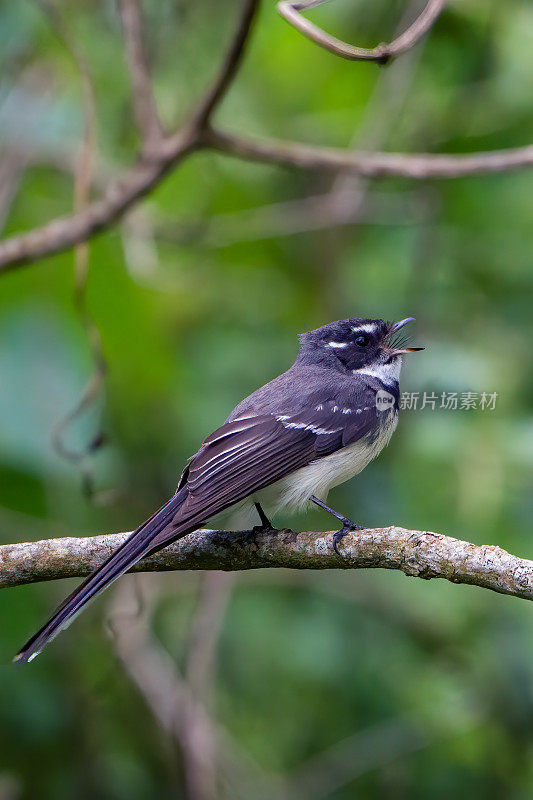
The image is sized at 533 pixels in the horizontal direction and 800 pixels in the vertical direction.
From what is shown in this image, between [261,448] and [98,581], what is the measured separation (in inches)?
31.3

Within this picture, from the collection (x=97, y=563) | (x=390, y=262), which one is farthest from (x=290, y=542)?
(x=390, y=262)

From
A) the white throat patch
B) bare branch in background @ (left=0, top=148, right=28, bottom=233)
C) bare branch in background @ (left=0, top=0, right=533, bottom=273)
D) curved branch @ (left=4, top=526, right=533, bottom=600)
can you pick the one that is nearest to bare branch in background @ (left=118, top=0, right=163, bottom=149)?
bare branch in background @ (left=0, top=0, right=533, bottom=273)

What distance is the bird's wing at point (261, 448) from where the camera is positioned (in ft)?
10.2

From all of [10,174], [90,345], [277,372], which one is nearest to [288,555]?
[90,345]

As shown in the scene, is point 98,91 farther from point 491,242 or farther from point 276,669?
point 276,669

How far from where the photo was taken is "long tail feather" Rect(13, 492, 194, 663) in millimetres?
2748

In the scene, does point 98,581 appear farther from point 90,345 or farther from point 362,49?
point 362,49

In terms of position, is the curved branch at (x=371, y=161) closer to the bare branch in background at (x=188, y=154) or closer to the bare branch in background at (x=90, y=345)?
the bare branch in background at (x=188, y=154)

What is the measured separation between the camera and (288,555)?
2.89 metres

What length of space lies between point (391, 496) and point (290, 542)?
1.94m

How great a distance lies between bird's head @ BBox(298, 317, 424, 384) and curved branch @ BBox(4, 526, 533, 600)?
1108 mm

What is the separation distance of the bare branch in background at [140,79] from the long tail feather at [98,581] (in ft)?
6.55

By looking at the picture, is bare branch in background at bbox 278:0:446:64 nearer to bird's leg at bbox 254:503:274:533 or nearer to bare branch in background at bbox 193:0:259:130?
bare branch in background at bbox 193:0:259:130
